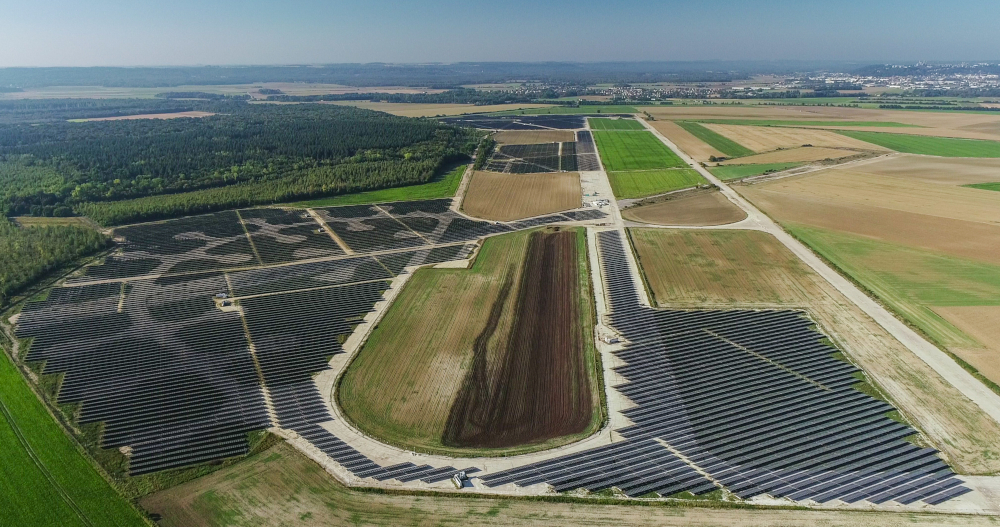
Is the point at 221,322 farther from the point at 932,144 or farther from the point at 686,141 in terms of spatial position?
the point at 932,144

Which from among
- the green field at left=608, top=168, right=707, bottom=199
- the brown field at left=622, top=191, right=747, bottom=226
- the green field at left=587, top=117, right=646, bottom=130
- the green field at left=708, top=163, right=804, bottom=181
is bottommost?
the brown field at left=622, top=191, right=747, bottom=226

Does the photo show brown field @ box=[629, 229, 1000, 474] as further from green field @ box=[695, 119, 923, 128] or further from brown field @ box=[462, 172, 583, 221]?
green field @ box=[695, 119, 923, 128]

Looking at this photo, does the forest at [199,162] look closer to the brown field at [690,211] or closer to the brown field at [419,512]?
the brown field at [690,211]

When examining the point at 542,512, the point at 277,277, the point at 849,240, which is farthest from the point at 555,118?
the point at 542,512

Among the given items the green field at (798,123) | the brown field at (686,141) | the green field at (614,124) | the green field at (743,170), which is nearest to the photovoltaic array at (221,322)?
the green field at (743,170)

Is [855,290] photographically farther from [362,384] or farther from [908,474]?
[362,384]

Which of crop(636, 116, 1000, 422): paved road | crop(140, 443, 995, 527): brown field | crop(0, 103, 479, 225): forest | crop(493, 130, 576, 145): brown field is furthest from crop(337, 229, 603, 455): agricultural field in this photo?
crop(493, 130, 576, 145): brown field
